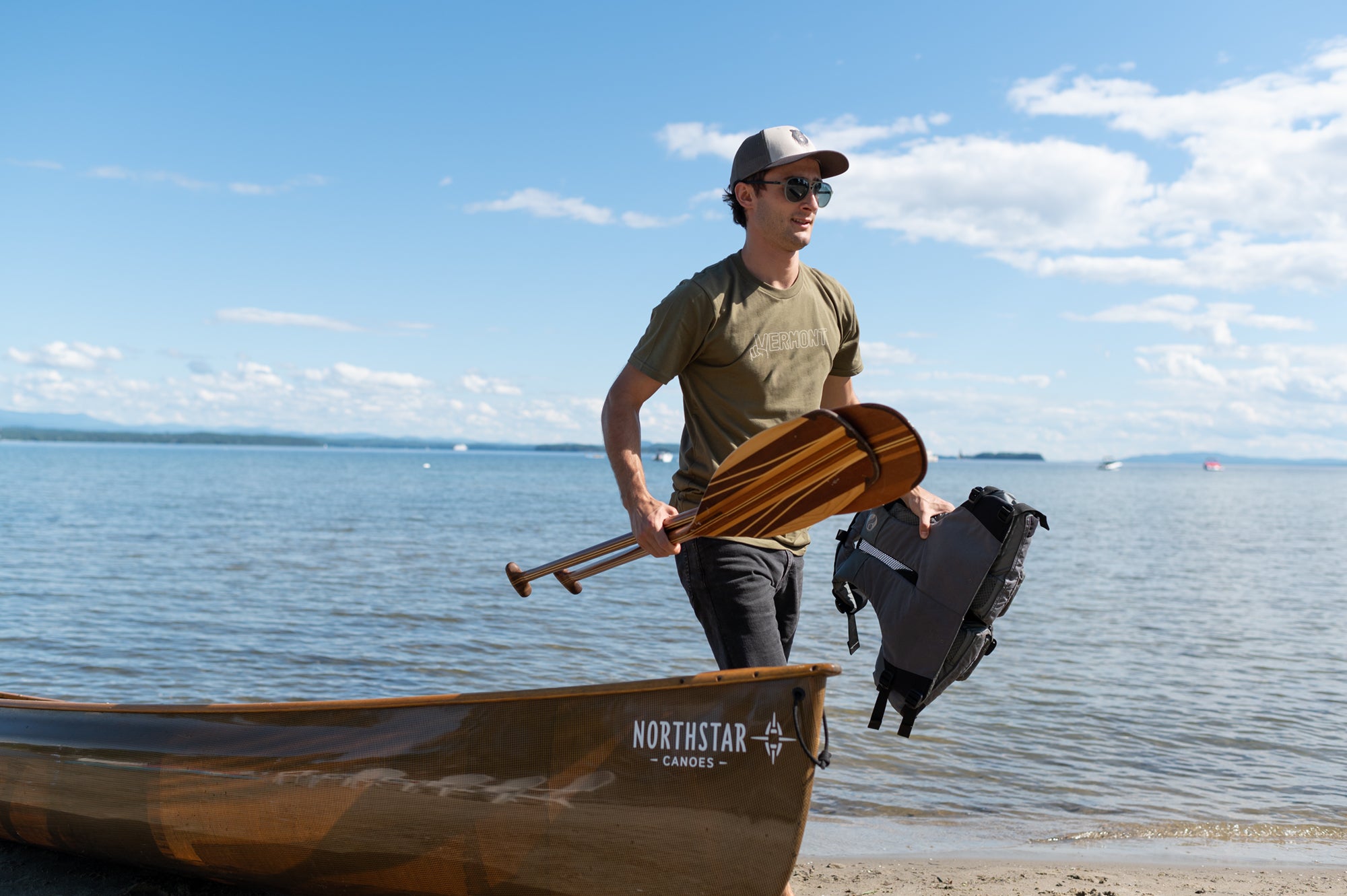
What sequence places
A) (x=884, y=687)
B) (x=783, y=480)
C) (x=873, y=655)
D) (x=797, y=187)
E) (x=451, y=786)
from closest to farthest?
(x=783, y=480), (x=797, y=187), (x=884, y=687), (x=451, y=786), (x=873, y=655)

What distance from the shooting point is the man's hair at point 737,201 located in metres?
2.88

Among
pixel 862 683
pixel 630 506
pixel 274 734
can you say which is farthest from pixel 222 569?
pixel 630 506

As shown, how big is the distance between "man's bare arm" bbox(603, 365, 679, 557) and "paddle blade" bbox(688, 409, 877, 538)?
0.10 meters

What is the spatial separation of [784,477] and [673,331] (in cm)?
49

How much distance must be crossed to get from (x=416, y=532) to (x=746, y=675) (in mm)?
24678

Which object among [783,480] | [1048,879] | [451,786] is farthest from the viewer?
[1048,879]

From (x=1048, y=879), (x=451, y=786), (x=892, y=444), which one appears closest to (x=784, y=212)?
(x=892, y=444)

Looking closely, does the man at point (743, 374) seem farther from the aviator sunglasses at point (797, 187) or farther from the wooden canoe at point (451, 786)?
the wooden canoe at point (451, 786)

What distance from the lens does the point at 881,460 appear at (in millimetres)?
2807

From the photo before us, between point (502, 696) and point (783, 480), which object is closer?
point (783, 480)

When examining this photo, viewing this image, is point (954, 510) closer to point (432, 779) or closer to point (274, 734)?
point (432, 779)

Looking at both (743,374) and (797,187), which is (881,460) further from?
(797,187)

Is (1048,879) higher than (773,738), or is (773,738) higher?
(773,738)

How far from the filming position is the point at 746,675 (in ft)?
8.78
